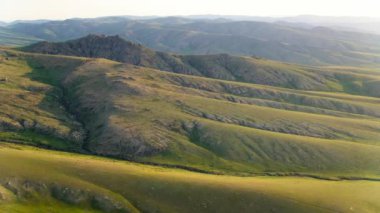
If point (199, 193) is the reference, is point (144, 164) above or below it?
below

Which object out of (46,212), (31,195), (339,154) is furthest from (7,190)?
(339,154)

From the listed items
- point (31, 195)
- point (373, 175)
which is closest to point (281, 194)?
point (373, 175)

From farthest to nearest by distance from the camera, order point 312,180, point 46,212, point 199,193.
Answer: point 312,180 → point 199,193 → point 46,212

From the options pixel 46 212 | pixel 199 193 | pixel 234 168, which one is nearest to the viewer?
pixel 46 212

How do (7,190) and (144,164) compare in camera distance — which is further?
(144,164)

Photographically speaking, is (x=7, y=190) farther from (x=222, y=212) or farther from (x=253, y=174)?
(x=253, y=174)

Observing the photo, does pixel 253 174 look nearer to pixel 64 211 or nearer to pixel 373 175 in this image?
pixel 373 175

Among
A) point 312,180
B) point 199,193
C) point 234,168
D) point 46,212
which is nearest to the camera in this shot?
point 46,212
